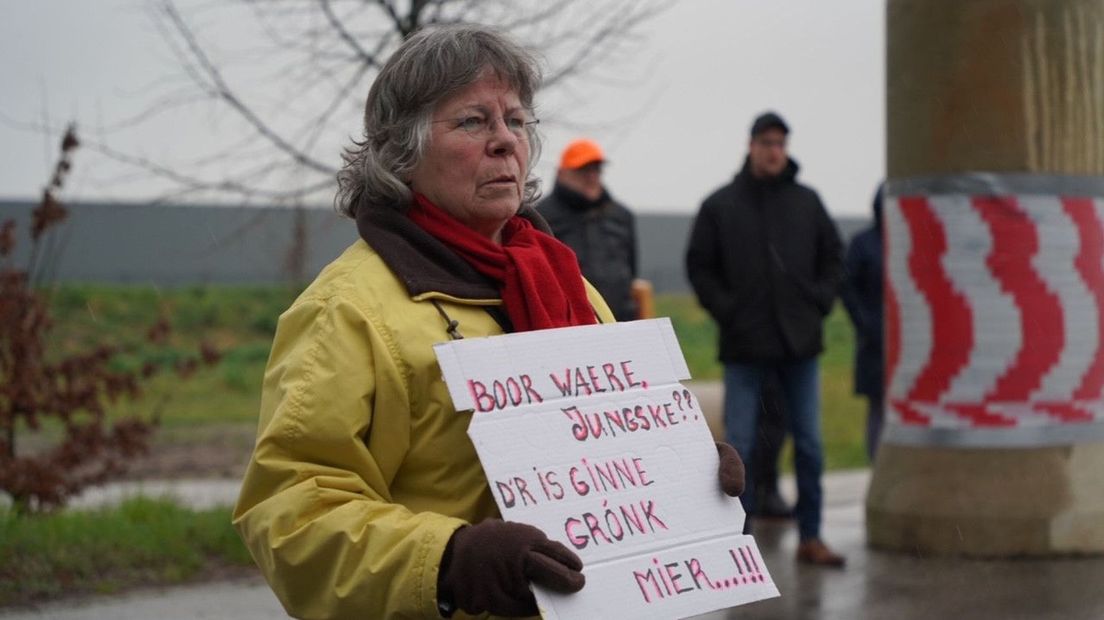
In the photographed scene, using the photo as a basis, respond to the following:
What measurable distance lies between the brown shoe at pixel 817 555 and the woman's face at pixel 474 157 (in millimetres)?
4739

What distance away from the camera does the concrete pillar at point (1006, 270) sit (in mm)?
7250

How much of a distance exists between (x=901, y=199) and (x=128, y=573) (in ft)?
13.2

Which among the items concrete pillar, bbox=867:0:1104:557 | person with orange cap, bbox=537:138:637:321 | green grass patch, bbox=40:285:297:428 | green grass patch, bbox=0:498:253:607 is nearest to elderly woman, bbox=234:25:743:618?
green grass patch, bbox=0:498:253:607

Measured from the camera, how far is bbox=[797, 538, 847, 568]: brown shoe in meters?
7.21

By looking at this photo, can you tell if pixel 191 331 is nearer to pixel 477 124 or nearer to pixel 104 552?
pixel 104 552

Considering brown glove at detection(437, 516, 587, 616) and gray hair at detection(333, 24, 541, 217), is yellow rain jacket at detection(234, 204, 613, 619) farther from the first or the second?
gray hair at detection(333, 24, 541, 217)

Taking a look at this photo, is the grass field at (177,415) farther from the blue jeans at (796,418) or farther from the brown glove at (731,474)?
the brown glove at (731,474)

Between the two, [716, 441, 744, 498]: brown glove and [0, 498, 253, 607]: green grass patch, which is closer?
[716, 441, 744, 498]: brown glove

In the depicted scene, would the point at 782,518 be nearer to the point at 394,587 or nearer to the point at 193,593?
the point at 193,593

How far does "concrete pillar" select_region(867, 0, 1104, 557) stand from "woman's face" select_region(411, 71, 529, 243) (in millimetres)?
4958

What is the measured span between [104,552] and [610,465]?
4.76 meters

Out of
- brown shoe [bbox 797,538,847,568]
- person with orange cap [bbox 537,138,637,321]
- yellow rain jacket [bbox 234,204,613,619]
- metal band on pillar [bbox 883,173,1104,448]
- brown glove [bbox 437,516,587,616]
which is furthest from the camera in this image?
person with orange cap [bbox 537,138,637,321]

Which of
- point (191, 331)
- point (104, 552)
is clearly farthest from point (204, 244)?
point (191, 331)

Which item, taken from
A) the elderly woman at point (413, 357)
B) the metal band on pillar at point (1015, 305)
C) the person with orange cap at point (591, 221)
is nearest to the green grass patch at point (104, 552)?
the person with orange cap at point (591, 221)
